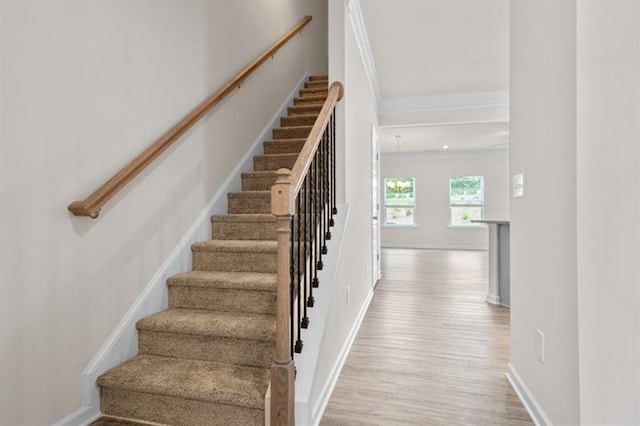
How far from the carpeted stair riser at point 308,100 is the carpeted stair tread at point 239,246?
2.38 metres

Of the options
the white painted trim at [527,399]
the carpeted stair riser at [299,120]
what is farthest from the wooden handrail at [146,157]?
the white painted trim at [527,399]

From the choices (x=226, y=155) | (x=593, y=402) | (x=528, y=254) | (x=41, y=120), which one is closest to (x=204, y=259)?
(x=226, y=155)

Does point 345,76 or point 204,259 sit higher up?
point 345,76

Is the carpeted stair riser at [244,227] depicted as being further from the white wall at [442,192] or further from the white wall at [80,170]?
the white wall at [442,192]

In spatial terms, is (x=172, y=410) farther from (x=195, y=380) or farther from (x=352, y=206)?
(x=352, y=206)

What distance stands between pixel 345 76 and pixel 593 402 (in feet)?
7.38

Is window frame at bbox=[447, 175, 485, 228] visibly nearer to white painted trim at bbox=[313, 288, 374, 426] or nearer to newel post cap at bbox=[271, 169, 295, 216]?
white painted trim at bbox=[313, 288, 374, 426]

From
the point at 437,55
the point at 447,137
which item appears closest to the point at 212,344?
the point at 437,55

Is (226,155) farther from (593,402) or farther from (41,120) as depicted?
(593,402)

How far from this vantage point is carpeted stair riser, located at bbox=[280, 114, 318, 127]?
382cm

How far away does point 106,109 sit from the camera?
1.84 m

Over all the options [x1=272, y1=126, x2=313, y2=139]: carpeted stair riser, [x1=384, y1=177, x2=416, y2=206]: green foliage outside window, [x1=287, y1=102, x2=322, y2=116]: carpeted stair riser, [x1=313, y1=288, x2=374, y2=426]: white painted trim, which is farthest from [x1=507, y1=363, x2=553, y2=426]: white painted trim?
[x1=384, y1=177, x2=416, y2=206]: green foliage outside window

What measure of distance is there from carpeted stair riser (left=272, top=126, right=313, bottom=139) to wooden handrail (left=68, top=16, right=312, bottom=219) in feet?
2.42

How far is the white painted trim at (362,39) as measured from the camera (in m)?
2.84
